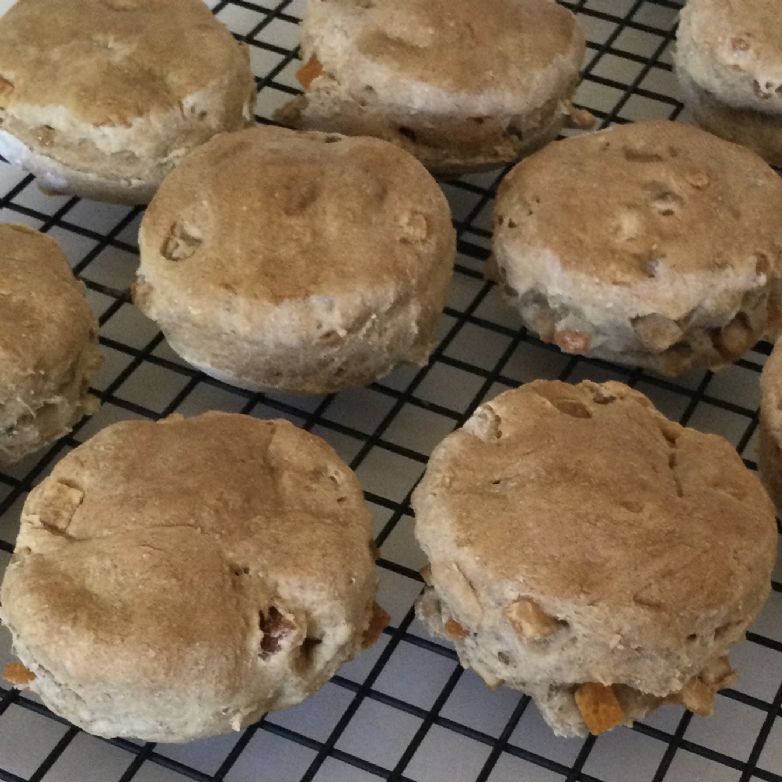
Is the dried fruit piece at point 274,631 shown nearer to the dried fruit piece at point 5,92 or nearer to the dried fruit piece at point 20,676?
the dried fruit piece at point 20,676

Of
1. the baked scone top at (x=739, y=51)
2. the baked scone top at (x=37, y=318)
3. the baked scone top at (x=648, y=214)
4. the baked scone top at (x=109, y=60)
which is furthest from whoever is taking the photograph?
the baked scone top at (x=739, y=51)

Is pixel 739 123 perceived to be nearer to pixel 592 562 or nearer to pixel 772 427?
pixel 772 427

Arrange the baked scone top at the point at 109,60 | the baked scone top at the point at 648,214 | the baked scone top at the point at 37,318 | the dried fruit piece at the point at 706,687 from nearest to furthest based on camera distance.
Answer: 1. the dried fruit piece at the point at 706,687
2. the baked scone top at the point at 37,318
3. the baked scone top at the point at 648,214
4. the baked scone top at the point at 109,60

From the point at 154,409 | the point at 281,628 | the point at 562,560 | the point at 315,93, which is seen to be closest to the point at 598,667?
the point at 562,560

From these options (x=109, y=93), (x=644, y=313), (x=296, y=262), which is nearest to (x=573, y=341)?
(x=644, y=313)

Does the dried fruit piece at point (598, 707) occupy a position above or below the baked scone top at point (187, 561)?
below

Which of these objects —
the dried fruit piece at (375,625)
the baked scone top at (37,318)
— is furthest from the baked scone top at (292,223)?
the dried fruit piece at (375,625)

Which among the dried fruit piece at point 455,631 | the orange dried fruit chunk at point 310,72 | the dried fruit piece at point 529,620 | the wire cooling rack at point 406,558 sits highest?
the orange dried fruit chunk at point 310,72

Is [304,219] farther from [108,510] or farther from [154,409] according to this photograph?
[108,510]
